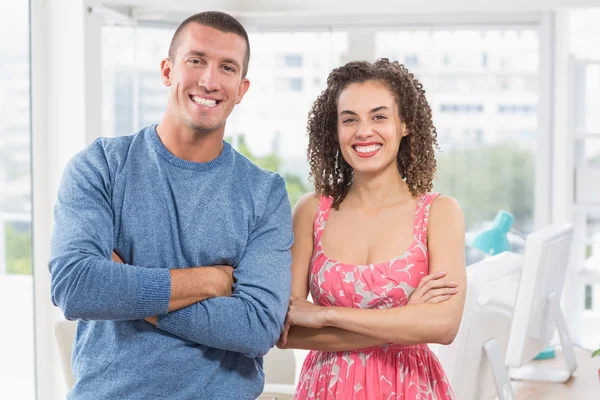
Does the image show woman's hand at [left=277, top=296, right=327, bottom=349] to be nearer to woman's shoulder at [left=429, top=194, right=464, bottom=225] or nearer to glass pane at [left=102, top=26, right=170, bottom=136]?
woman's shoulder at [left=429, top=194, right=464, bottom=225]

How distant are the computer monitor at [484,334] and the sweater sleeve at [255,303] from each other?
62 centimetres

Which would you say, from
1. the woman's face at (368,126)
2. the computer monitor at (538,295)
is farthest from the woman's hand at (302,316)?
the computer monitor at (538,295)

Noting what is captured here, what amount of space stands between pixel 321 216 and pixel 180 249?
0.44m

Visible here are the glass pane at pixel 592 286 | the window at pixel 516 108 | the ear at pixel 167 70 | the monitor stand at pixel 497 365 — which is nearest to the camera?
the ear at pixel 167 70

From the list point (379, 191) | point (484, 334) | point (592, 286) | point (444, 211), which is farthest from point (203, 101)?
point (592, 286)

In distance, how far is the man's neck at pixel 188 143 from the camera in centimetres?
179

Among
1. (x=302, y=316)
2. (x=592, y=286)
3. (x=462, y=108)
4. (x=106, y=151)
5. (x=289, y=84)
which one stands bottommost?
(x=592, y=286)

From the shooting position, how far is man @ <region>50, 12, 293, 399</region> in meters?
1.63

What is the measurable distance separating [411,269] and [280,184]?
14.4 inches

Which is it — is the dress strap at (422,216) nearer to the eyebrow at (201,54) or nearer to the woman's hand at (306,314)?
the woman's hand at (306,314)

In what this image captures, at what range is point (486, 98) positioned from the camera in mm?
4812

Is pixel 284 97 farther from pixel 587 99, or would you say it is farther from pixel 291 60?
pixel 587 99

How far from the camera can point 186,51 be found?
1.78 meters

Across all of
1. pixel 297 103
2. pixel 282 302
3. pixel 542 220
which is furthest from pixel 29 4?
pixel 542 220
